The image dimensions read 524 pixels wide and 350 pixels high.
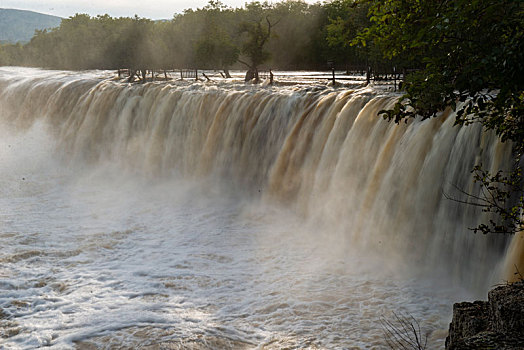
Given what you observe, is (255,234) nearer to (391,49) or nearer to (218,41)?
(391,49)

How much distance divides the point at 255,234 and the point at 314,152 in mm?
3003

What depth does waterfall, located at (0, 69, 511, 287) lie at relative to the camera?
1034cm

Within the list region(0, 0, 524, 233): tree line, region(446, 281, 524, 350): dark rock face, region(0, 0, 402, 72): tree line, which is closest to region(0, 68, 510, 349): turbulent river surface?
region(0, 0, 524, 233): tree line

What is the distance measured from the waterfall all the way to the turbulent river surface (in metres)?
0.05

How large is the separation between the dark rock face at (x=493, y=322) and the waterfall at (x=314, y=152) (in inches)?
134

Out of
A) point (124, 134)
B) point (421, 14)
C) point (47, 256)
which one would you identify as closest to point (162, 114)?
point (124, 134)

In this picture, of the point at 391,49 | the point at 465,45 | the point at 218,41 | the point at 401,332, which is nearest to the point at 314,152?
the point at 401,332

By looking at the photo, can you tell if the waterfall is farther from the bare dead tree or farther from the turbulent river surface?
the bare dead tree

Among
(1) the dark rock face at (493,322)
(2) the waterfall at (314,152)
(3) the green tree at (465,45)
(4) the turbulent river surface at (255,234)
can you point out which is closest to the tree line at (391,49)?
(3) the green tree at (465,45)

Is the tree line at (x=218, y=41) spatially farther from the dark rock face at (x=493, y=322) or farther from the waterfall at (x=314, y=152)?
the dark rock face at (x=493, y=322)

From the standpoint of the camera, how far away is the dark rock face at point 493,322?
4.91 meters

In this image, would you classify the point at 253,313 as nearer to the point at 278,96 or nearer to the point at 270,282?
the point at 270,282

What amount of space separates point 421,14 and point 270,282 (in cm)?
608

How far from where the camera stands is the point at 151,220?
52.4 feet
